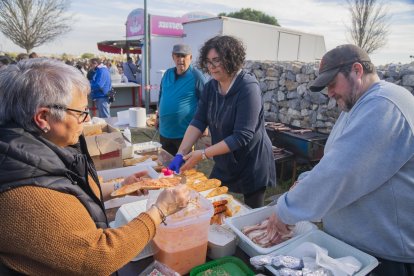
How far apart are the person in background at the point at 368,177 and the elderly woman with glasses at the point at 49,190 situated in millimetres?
749

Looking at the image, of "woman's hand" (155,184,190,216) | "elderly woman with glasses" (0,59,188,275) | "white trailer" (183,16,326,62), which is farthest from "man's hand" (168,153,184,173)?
"white trailer" (183,16,326,62)

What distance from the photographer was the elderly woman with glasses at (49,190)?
0.91 m

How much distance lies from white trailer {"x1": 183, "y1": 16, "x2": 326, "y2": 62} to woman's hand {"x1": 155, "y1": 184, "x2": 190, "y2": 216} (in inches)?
276

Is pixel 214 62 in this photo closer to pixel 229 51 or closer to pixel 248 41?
pixel 229 51

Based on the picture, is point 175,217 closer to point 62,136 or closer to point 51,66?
point 62,136

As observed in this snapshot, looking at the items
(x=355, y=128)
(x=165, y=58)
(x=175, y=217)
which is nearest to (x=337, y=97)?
(x=355, y=128)

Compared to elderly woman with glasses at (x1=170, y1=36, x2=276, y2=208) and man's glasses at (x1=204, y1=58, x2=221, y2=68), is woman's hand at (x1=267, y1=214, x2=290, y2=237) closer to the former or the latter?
elderly woman with glasses at (x1=170, y1=36, x2=276, y2=208)

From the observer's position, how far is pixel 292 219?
144 centimetres

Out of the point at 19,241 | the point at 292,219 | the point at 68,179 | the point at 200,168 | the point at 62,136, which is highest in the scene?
the point at 62,136

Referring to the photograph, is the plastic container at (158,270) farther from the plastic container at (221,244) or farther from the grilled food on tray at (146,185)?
the grilled food on tray at (146,185)

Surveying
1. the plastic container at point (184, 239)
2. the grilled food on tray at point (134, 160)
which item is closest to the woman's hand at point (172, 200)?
the plastic container at point (184, 239)

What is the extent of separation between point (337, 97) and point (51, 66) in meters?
1.36

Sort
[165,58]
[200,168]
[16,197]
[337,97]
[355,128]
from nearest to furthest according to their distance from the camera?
[16,197]
[355,128]
[337,97]
[200,168]
[165,58]

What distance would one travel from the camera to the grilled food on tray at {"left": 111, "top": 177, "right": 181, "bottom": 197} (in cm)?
185
